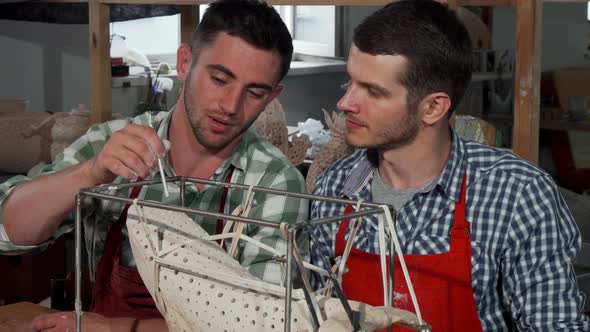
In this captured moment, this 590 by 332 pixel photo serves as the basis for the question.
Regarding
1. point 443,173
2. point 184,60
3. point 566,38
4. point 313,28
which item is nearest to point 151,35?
point 313,28

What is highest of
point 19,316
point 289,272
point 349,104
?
point 349,104

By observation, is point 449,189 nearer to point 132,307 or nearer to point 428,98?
point 428,98

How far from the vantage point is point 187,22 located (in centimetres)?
226

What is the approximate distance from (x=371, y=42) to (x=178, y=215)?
21.4 inches

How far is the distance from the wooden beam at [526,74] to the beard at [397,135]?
30cm

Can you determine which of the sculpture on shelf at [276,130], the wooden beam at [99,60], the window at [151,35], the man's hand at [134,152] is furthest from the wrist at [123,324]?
the window at [151,35]

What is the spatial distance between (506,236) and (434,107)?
9.0 inches

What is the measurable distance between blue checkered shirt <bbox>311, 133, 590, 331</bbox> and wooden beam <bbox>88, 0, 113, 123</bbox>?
0.78 metres

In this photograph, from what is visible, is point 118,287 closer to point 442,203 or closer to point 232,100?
point 232,100

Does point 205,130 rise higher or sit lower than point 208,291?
higher

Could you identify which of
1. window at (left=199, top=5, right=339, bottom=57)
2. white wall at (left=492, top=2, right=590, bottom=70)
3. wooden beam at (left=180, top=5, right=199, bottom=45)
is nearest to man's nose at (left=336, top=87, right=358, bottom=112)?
wooden beam at (left=180, top=5, right=199, bottom=45)

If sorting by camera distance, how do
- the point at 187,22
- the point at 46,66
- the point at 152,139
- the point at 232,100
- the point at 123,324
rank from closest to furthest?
the point at 152,139 → the point at 123,324 → the point at 232,100 → the point at 187,22 → the point at 46,66

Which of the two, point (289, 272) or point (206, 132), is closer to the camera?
point (289, 272)

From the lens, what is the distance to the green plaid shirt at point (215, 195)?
4.29ft
